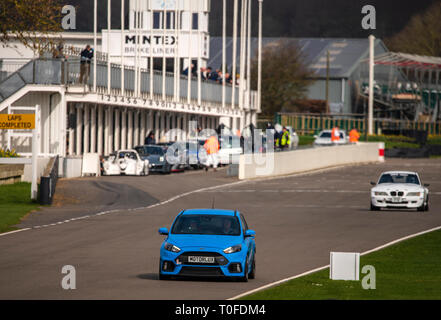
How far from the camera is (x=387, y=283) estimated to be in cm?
1697

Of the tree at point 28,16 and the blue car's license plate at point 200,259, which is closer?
the blue car's license plate at point 200,259

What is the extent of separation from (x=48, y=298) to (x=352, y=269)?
4.82 metres

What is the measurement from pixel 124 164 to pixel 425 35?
277ft

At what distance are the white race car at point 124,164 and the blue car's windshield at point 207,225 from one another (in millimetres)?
29853

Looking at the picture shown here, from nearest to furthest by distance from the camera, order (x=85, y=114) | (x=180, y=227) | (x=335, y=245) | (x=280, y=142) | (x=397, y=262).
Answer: (x=180, y=227) → (x=397, y=262) → (x=335, y=245) → (x=85, y=114) → (x=280, y=142)

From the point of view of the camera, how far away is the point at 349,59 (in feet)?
358

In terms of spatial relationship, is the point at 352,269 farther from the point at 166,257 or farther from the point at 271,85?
the point at 271,85

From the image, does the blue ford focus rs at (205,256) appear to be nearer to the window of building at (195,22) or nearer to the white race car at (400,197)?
the white race car at (400,197)

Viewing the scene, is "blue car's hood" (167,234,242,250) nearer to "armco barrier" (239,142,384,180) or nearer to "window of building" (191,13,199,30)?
"armco barrier" (239,142,384,180)

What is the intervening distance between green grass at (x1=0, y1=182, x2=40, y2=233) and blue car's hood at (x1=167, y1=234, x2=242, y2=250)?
1007 cm

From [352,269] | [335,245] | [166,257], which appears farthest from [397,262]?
[166,257]

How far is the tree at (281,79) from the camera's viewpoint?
103 metres

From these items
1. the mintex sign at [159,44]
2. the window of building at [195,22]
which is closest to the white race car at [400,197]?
the mintex sign at [159,44]

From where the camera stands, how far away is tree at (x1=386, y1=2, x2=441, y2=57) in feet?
403
